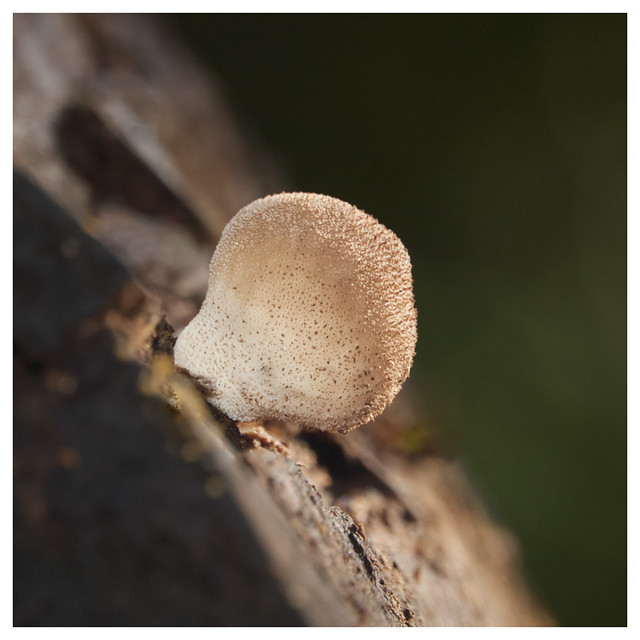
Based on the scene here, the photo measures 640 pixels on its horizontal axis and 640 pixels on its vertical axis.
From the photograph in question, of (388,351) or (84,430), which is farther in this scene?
(388,351)

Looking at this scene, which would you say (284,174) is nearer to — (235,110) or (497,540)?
(235,110)

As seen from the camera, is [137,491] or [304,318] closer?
[137,491]

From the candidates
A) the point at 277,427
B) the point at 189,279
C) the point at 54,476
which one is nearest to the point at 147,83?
the point at 189,279

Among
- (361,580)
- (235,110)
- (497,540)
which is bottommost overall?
(497,540)

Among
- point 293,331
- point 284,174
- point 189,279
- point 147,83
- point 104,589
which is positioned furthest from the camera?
point 284,174

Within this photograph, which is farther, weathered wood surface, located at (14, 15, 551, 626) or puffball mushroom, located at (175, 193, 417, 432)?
puffball mushroom, located at (175, 193, 417, 432)

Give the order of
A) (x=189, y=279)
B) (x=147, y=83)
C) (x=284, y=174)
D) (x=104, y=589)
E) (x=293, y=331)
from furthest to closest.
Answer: (x=284, y=174)
(x=147, y=83)
(x=189, y=279)
(x=293, y=331)
(x=104, y=589)

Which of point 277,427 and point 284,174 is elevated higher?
point 284,174

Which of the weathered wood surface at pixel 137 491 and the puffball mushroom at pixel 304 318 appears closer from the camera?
the weathered wood surface at pixel 137 491
